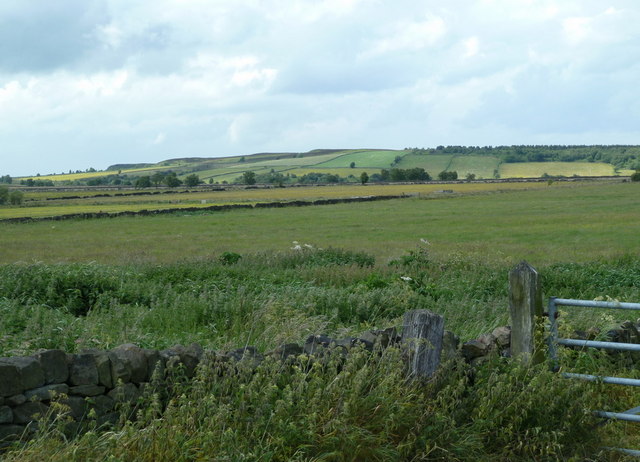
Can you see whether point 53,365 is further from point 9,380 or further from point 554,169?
point 554,169

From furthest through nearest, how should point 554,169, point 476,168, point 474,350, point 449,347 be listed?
point 476,168 < point 554,169 < point 474,350 < point 449,347

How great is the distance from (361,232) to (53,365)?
34.9 metres

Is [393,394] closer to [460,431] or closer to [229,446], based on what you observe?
[460,431]

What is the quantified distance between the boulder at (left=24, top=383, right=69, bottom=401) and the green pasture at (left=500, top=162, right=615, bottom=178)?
17288 cm

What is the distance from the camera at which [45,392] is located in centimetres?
545

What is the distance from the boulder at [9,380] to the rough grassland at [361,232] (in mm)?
17201

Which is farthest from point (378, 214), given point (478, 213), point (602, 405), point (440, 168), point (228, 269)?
point (440, 168)

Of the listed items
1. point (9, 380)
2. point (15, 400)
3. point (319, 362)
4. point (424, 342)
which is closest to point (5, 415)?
point (15, 400)

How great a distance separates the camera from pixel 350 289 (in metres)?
15.2

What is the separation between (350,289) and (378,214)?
39184 millimetres

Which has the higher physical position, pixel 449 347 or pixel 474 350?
pixel 449 347

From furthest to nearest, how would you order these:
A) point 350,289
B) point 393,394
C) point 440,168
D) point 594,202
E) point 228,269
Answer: point 440,168
point 594,202
point 228,269
point 350,289
point 393,394

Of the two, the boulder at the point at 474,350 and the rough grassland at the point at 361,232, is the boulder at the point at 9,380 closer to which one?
the boulder at the point at 474,350

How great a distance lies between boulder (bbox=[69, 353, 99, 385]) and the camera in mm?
5574
